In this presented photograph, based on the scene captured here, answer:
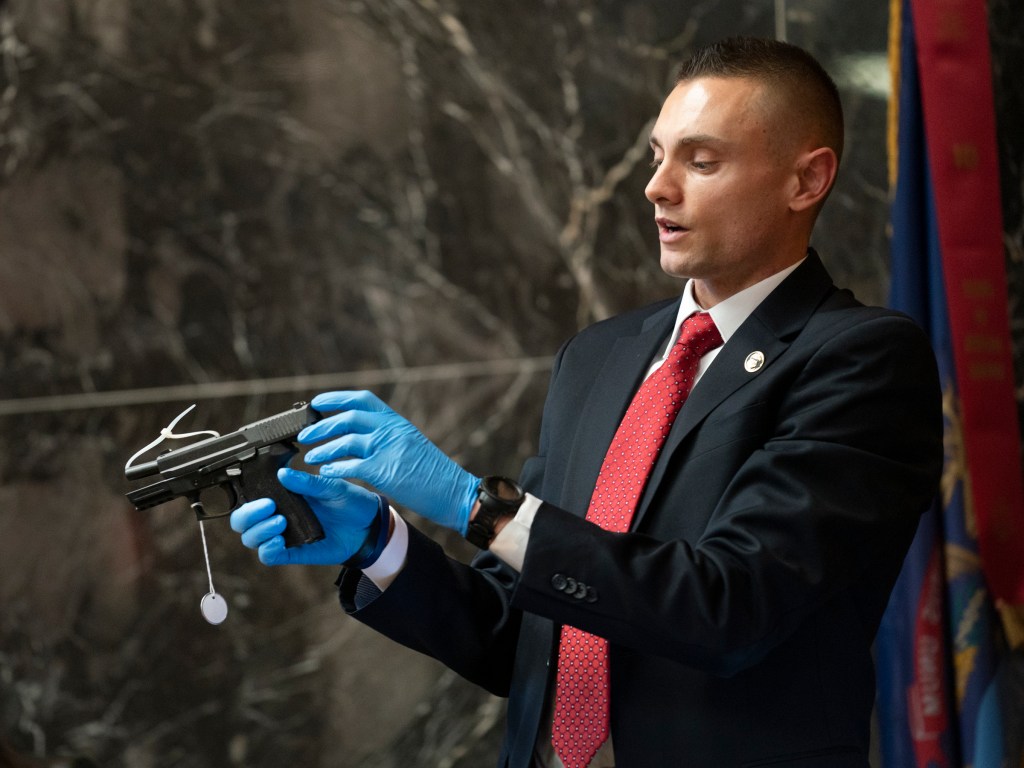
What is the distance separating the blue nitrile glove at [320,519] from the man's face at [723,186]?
48 centimetres

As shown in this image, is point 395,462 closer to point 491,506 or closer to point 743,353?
point 491,506

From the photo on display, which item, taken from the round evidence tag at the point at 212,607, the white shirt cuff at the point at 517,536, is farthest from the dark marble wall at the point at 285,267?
the white shirt cuff at the point at 517,536

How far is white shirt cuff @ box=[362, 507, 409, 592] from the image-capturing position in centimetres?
146

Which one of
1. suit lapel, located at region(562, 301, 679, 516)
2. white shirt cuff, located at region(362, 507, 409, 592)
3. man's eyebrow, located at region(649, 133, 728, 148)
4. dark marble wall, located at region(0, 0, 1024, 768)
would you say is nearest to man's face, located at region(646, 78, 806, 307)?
man's eyebrow, located at region(649, 133, 728, 148)

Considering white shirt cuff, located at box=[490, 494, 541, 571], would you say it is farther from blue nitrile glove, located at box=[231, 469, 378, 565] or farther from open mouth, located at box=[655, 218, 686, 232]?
open mouth, located at box=[655, 218, 686, 232]

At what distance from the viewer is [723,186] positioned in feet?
4.80

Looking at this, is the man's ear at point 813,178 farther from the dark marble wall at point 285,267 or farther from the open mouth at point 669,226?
the dark marble wall at point 285,267

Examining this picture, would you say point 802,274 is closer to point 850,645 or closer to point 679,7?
point 850,645

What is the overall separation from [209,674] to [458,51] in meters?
1.37

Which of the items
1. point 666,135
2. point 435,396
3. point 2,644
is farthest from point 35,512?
point 666,135

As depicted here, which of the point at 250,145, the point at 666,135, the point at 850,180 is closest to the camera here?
the point at 666,135

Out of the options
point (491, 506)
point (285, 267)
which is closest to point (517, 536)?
point (491, 506)

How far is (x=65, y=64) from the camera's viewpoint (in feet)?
7.45

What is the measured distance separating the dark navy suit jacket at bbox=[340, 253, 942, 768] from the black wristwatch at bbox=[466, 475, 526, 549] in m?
0.05
